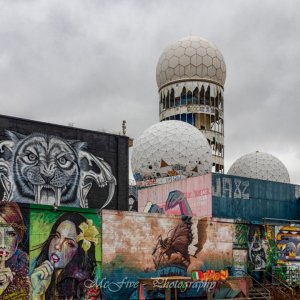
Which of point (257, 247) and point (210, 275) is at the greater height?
point (257, 247)

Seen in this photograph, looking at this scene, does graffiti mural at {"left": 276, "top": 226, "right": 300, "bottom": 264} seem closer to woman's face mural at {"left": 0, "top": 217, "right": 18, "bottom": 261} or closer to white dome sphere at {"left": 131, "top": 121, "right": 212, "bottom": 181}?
woman's face mural at {"left": 0, "top": 217, "right": 18, "bottom": 261}

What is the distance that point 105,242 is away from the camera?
29.0 metres

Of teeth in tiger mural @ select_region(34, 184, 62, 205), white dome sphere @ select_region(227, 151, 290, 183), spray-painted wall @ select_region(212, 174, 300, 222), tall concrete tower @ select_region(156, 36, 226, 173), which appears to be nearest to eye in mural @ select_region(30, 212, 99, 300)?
teeth in tiger mural @ select_region(34, 184, 62, 205)

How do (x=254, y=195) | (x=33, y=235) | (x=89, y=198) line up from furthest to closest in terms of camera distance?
→ (x=254, y=195)
(x=89, y=198)
(x=33, y=235)

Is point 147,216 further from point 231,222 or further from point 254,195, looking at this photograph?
point 254,195

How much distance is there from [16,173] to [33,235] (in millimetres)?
8429

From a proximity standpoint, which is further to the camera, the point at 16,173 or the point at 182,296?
the point at 16,173

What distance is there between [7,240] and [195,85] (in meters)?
50.1

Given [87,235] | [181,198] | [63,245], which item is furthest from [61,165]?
[181,198]

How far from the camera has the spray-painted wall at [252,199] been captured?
4312 centimetres

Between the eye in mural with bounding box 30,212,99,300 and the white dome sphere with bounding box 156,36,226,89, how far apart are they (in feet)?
153

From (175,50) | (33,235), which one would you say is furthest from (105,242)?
(175,50)

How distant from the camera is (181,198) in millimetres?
45844

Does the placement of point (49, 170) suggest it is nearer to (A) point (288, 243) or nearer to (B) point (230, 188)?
(B) point (230, 188)
